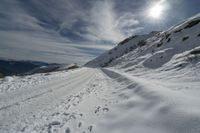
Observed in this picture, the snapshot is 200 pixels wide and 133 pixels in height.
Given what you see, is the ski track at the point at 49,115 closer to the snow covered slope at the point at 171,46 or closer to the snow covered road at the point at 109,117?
the snow covered road at the point at 109,117

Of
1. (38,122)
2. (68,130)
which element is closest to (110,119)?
(68,130)

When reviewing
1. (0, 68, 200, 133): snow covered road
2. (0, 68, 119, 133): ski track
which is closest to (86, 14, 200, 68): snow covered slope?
(0, 68, 200, 133): snow covered road

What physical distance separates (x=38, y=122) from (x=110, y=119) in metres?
2.23

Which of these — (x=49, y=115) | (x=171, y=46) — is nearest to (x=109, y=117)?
(x=49, y=115)

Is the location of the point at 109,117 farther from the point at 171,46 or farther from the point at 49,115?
the point at 171,46

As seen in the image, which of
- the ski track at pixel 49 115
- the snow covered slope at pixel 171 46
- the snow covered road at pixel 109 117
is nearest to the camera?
the snow covered road at pixel 109 117

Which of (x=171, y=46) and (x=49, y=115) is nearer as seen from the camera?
(x=49, y=115)

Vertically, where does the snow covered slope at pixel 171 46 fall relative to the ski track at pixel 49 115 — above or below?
above

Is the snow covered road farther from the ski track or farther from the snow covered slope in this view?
the snow covered slope

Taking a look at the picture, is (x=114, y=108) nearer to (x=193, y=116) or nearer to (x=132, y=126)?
(x=132, y=126)

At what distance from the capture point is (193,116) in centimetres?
393

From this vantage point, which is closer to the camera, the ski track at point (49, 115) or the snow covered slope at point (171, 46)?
the ski track at point (49, 115)

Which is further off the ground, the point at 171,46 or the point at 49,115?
the point at 171,46

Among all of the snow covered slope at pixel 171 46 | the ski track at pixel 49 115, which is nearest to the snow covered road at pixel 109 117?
the ski track at pixel 49 115
